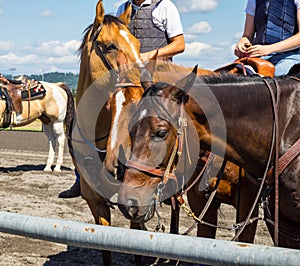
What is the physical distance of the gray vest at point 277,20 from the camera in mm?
4414

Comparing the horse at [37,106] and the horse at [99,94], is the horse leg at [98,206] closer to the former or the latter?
the horse at [99,94]

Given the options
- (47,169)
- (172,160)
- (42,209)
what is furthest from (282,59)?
(47,169)

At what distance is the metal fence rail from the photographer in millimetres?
1752

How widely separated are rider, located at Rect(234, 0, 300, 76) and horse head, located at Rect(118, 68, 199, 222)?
141 cm

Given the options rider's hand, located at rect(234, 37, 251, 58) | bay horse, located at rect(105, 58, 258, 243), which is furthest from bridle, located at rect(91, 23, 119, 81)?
rider's hand, located at rect(234, 37, 251, 58)

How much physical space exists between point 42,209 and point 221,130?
5.37 meters

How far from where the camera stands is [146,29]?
16.6 feet

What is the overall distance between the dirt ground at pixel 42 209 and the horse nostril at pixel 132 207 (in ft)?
7.65

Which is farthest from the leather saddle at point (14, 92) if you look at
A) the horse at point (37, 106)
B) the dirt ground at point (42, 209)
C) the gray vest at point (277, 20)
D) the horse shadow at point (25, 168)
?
the gray vest at point (277, 20)

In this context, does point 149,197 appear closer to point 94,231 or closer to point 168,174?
point 168,174

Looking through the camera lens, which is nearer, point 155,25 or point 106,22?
point 106,22

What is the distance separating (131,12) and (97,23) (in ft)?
2.21

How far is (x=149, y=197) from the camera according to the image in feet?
9.91

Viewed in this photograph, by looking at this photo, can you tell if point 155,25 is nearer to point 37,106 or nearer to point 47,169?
point 47,169
